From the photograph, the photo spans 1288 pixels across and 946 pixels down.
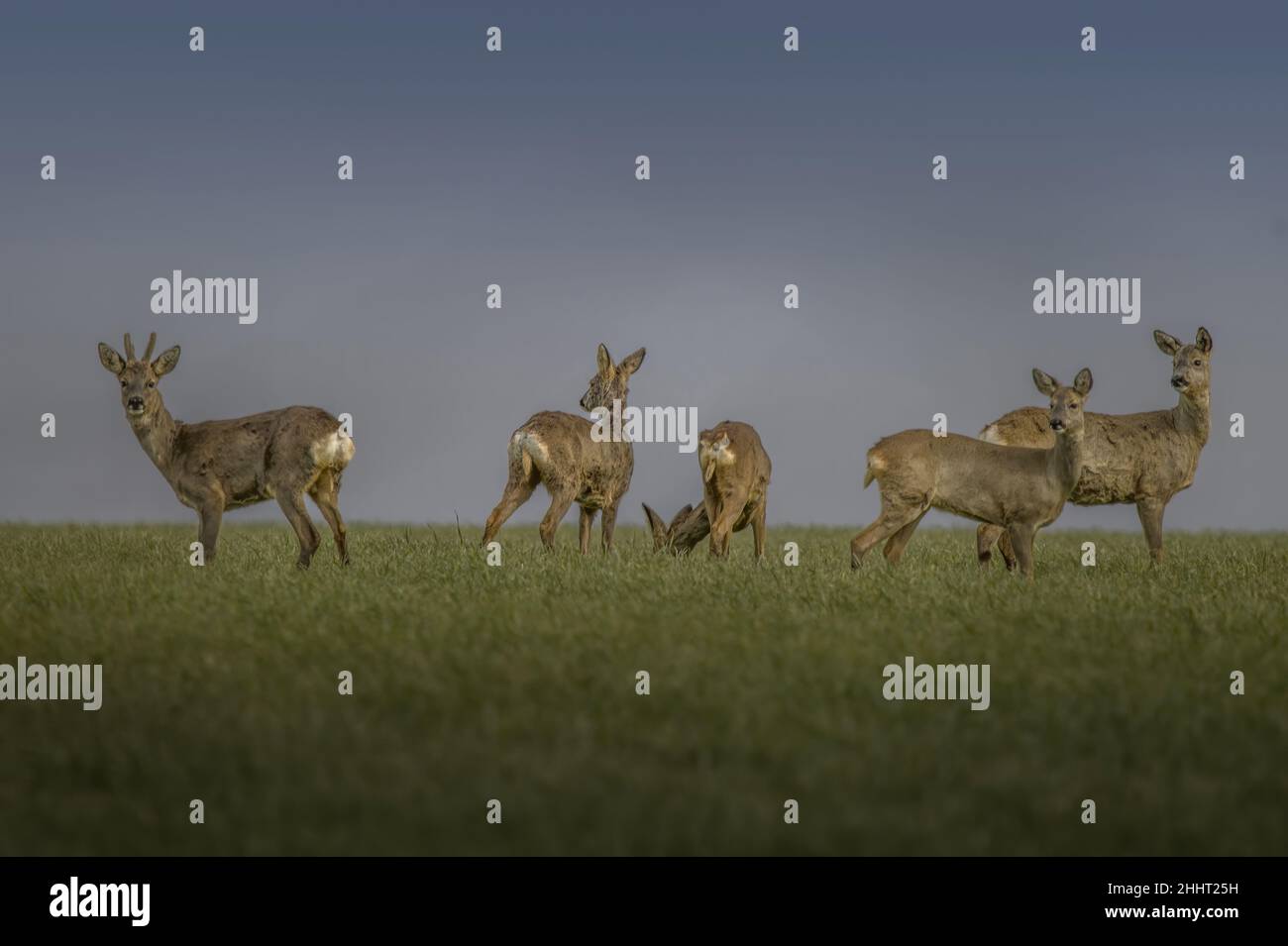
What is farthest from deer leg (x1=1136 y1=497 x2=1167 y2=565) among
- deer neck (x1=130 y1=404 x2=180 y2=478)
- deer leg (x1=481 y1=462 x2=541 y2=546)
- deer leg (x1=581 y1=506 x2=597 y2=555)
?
deer neck (x1=130 y1=404 x2=180 y2=478)

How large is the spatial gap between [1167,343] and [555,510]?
830cm

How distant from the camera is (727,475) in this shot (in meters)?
15.9

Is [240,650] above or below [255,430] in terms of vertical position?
below

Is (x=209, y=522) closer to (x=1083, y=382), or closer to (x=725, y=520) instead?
(x=725, y=520)

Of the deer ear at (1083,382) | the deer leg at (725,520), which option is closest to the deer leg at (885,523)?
the deer leg at (725,520)

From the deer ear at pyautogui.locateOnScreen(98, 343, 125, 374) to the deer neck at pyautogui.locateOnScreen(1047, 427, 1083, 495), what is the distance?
33.8 feet

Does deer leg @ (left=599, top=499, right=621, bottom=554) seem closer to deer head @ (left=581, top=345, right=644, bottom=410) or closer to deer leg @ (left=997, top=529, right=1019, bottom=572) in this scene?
deer head @ (left=581, top=345, right=644, bottom=410)

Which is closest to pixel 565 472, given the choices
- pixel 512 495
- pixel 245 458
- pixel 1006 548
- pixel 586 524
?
pixel 512 495

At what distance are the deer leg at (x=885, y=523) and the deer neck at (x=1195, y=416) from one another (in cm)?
488

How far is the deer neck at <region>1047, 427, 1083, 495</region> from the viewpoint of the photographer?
1430cm
